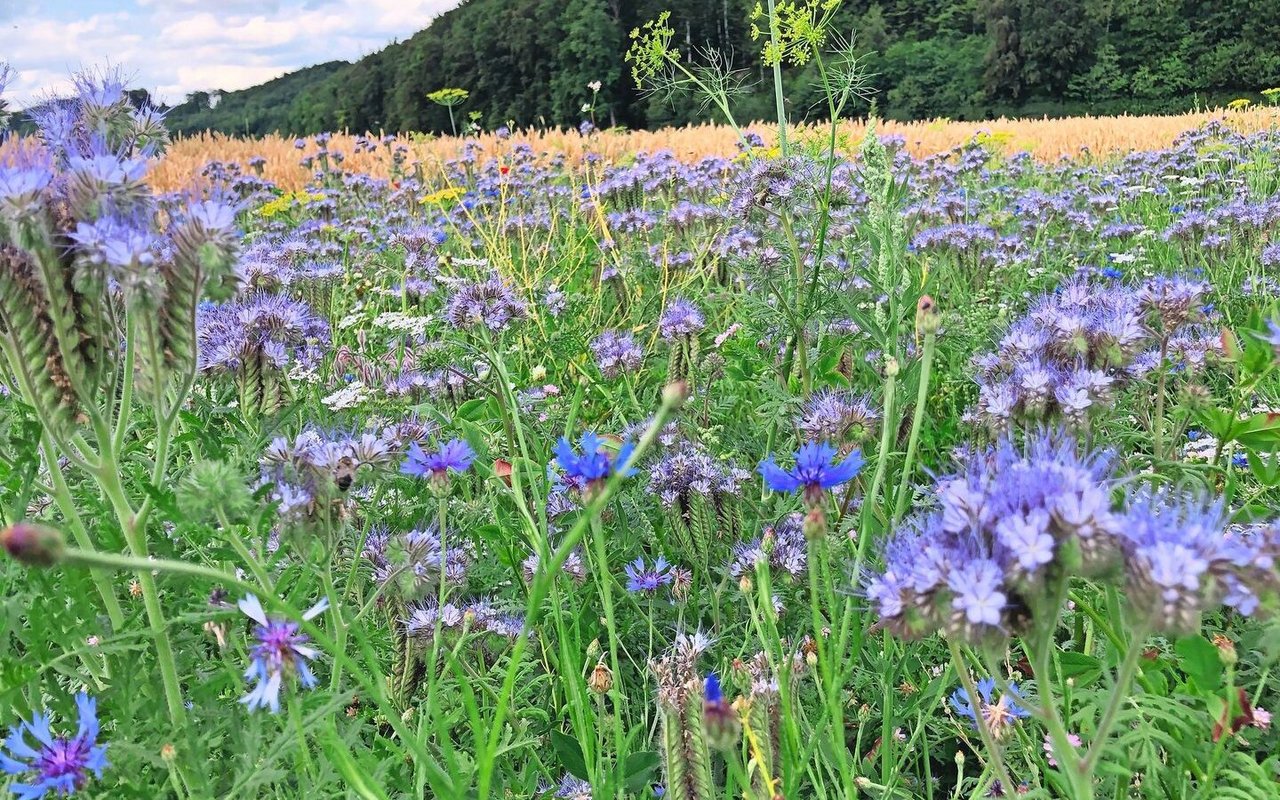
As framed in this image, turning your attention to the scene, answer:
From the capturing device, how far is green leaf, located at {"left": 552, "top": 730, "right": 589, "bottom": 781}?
5.40 ft

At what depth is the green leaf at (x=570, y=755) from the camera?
5.40ft

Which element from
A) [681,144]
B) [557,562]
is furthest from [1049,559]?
[681,144]

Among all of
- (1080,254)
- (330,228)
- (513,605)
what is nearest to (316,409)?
(513,605)

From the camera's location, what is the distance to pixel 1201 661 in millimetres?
1392

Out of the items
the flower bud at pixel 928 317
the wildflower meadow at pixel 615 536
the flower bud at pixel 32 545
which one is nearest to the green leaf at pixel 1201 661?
the wildflower meadow at pixel 615 536

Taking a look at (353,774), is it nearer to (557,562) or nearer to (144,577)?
(557,562)

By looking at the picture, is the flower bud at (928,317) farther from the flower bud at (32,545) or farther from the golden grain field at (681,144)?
the golden grain field at (681,144)

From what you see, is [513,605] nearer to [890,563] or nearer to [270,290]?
[890,563]

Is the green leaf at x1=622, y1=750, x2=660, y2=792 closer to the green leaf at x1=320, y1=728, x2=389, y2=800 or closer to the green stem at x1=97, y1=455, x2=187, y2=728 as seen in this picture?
the green leaf at x1=320, y1=728, x2=389, y2=800

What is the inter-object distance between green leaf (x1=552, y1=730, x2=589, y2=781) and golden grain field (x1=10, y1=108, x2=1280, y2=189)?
828 centimetres

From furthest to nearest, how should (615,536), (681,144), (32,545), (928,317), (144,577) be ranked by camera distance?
(681,144), (615,536), (928,317), (144,577), (32,545)

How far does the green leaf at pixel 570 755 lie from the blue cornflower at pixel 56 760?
722 millimetres

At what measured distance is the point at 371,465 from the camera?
1.52 meters

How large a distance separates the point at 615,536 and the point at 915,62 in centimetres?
4057
